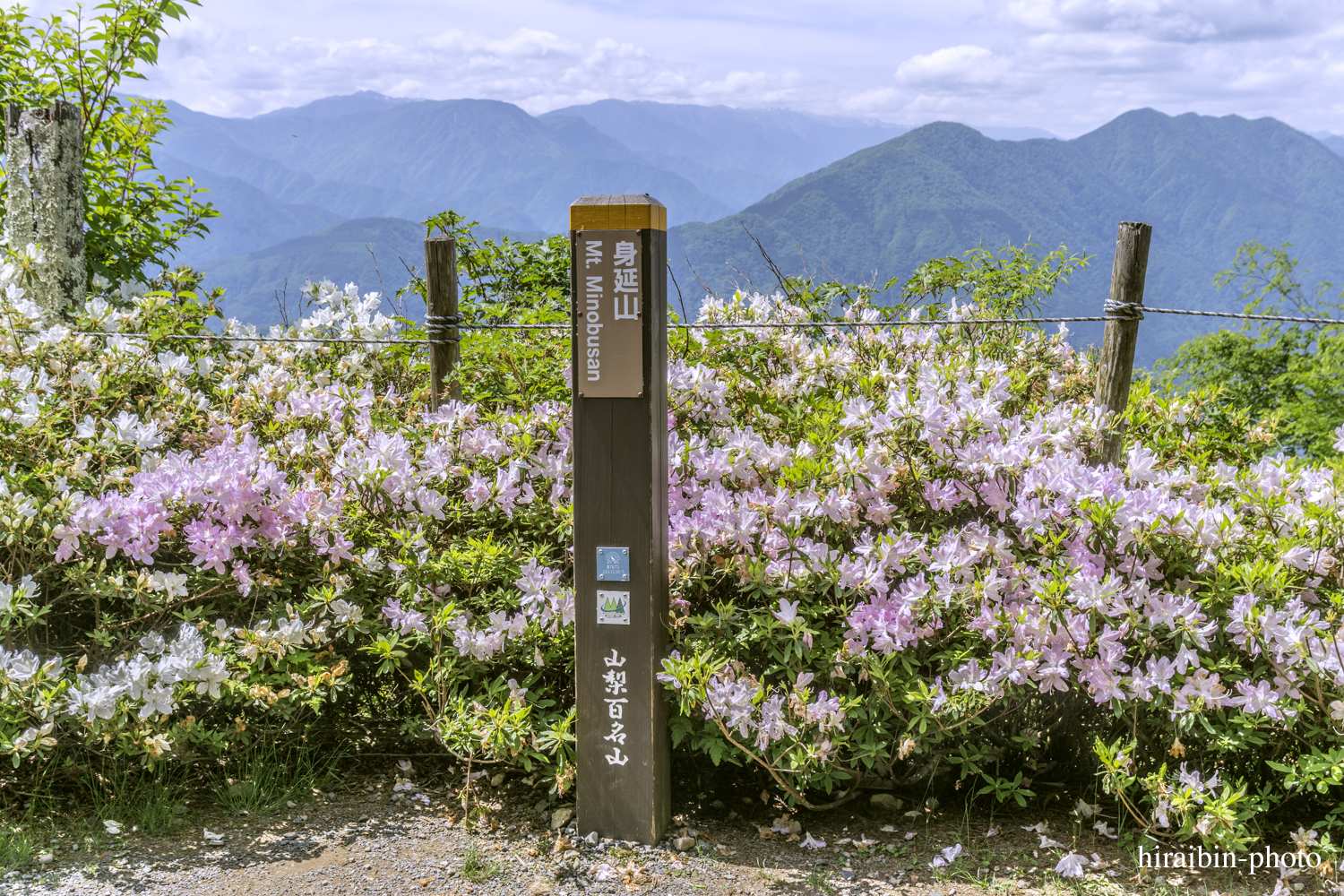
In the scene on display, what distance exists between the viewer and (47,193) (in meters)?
4.51

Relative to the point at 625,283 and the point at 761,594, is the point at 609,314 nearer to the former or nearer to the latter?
the point at 625,283

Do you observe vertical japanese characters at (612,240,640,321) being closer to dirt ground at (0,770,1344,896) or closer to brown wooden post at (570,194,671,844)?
brown wooden post at (570,194,671,844)

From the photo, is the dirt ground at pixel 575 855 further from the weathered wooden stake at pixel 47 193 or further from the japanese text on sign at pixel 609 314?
the weathered wooden stake at pixel 47 193

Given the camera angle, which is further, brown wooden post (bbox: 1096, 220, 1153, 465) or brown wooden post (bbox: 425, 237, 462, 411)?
brown wooden post (bbox: 425, 237, 462, 411)

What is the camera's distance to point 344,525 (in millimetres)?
2852

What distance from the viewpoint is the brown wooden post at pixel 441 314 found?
11.8 feet

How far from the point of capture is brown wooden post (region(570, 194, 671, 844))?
2.33 meters

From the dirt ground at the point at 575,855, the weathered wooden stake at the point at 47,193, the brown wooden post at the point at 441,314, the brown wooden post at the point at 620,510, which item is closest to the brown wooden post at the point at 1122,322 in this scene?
the dirt ground at the point at 575,855

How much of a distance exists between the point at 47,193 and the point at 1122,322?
492cm

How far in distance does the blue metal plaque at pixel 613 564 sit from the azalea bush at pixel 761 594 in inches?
9.0

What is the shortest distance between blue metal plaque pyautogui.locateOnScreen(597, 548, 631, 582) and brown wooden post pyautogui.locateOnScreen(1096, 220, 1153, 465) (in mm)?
1795

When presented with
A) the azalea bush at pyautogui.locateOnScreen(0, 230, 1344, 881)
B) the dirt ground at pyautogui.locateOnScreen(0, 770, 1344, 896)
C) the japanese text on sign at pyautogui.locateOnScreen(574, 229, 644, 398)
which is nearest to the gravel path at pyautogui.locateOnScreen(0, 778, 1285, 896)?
the dirt ground at pyautogui.locateOnScreen(0, 770, 1344, 896)

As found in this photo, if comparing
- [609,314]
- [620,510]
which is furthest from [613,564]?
[609,314]

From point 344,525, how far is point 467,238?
10.4 feet
